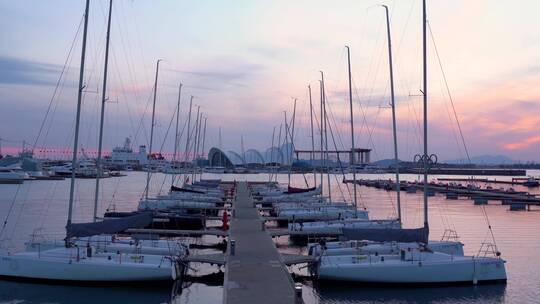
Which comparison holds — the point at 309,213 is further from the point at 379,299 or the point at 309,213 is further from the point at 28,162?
the point at 28,162

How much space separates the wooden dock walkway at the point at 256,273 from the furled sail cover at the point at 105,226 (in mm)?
4428

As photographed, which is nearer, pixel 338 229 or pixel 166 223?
pixel 338 229

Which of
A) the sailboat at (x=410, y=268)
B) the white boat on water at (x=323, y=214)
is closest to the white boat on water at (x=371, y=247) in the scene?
the sailboat at (x=410, y=268)

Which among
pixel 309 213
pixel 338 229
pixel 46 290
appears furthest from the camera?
pixel 309 213

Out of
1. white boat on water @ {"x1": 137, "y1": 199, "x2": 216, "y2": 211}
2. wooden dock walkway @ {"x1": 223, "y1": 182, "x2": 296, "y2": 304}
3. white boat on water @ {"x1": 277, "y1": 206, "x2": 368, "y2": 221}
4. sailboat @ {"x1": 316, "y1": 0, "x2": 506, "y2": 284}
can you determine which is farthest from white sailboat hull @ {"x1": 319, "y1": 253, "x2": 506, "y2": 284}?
white boat on water @ {"x1": 137, "y1": 199, "x2": 216, "y2": 211}

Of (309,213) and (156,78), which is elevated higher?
(156,78)

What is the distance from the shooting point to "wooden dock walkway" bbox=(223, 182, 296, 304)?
623 inches

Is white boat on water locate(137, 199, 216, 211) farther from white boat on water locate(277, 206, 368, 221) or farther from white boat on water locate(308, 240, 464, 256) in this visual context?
white boat on water locate(308, 240, 464, 256)

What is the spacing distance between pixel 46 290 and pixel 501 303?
1628 centimetres

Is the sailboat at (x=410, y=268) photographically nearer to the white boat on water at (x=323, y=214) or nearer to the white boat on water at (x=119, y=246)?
the white boat on water at (x=119, y=246)

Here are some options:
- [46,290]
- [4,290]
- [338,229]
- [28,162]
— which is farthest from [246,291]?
[28,162]

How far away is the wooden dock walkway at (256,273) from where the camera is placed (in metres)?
15.8

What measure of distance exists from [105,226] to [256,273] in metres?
8.11

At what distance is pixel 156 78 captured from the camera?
44.6m
